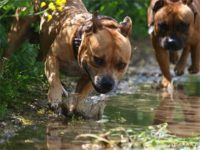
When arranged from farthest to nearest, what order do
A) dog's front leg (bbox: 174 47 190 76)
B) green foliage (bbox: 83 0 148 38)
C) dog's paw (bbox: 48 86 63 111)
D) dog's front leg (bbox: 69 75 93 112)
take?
green foliage (bbox: 83 0 148 38)
dog's front leg (bbox: 174 47 190 76)
dog's front leg (bbox: 69 75 93 112)
dog's paw (bbox: 48 86 63 111)

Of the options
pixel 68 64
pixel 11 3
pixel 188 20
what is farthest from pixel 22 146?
pixel 188 20

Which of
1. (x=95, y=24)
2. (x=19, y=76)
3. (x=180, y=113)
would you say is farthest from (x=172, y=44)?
(x=95, y=24)

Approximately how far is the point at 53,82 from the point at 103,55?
0.66m

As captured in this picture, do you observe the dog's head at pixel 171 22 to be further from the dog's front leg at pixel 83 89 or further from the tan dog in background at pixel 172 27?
the dog's front leg at pixel 83 89

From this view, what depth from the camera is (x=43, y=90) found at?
8391 millimetres

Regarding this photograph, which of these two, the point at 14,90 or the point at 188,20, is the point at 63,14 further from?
the point at 188,20

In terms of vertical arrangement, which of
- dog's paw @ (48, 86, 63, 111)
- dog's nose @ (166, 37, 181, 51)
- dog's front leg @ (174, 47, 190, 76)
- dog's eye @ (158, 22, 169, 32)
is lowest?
dog's front leg @ (174, 47, 190, 76)

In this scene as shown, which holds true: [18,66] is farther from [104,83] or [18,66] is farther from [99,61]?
[104,83]

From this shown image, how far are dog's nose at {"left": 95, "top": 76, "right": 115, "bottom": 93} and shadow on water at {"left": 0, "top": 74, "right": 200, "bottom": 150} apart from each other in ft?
1.10

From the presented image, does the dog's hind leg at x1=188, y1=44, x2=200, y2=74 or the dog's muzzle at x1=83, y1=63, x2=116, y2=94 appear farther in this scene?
the dog's hind leg at x1=188, y1=44, x2=200, y2=74

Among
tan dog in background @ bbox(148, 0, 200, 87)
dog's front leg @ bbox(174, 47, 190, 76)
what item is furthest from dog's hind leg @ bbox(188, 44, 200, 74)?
dog's front leg @ bbox(174, 47, 190, 76)

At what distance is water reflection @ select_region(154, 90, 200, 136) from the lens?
682 cm

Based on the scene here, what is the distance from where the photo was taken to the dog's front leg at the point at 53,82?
7.21 meters

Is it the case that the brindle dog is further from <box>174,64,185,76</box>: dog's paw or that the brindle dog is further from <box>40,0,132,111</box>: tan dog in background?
<box>174,64,185,76</box>: dog's paw
